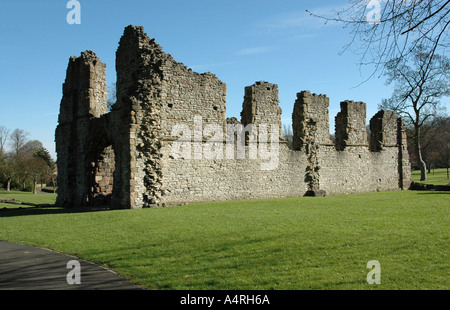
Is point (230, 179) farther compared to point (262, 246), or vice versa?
point (230, 179)

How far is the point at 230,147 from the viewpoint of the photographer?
18922 millimetres

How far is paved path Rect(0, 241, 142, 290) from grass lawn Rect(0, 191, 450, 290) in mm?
309

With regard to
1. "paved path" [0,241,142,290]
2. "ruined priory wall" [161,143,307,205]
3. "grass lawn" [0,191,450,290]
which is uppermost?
"ruined priory wall" [161,143,307,205]

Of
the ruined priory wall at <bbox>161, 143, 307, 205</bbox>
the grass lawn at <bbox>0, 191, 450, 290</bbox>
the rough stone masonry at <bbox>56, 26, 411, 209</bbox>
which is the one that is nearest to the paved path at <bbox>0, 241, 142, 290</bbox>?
the grass lawn at <bbox>0, 191, 450, 290</bbox>

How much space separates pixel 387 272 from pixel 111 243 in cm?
578

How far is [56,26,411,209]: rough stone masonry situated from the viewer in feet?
53.8

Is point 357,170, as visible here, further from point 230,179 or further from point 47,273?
point 47,273

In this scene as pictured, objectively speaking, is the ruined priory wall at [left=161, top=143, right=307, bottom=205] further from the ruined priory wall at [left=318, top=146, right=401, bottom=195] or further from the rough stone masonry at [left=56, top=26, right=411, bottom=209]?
the ruined priory wall at [left=318, top=146, right=401, bottom=195]

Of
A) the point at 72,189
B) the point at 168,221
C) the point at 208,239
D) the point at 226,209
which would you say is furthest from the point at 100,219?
the point at 72,189

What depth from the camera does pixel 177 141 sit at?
680 inches

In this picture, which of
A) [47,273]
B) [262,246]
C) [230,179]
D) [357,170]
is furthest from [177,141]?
[357,170]

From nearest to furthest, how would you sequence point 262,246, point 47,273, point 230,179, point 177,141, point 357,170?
point 47,273
point 262,246
point 177,141
point 230,179
point 357,170

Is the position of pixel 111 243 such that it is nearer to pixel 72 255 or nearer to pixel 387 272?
pixel 72 255

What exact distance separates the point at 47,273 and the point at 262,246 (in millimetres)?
3879
